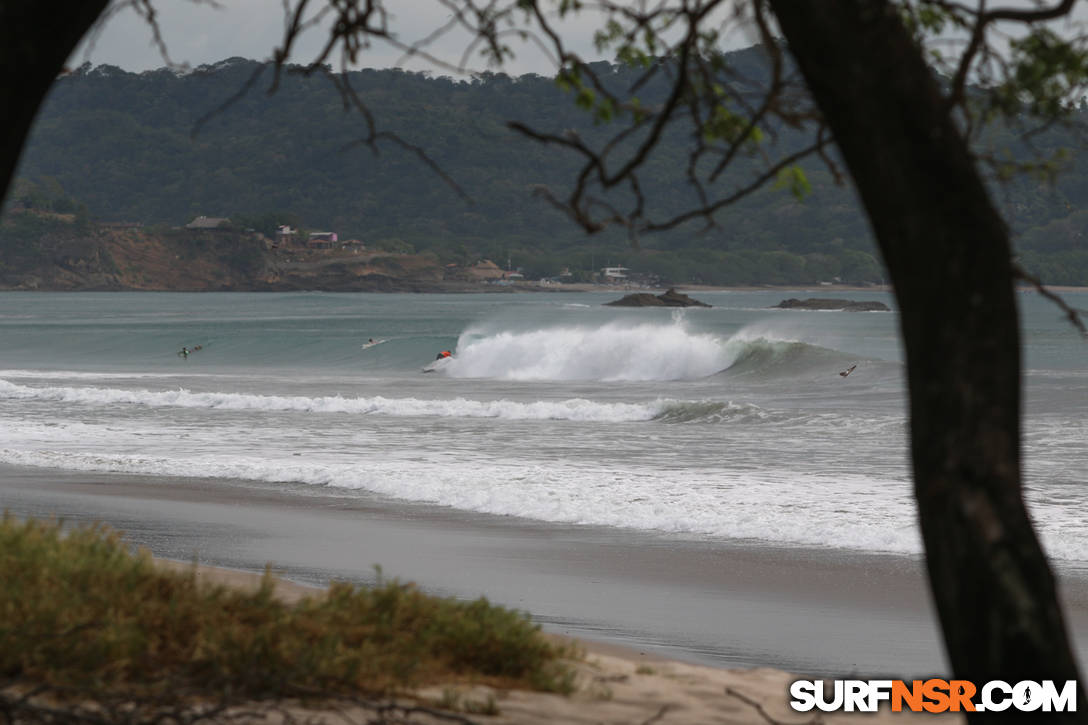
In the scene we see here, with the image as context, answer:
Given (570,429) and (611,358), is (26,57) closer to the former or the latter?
(570,429)

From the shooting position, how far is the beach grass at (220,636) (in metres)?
4.89

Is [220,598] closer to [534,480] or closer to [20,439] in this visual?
[534,480]

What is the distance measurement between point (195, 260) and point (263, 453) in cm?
18733

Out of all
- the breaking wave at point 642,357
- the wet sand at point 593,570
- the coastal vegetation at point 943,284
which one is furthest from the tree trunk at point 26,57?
the breaking wave at point 642,357

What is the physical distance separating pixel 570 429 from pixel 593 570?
43.9 feet

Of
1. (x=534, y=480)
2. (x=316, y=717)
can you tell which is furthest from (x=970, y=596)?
(x=534, y=480)

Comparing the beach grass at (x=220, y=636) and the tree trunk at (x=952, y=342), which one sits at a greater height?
the tree trunk at (x=952, y=342)

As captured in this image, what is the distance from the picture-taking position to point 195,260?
199 meters

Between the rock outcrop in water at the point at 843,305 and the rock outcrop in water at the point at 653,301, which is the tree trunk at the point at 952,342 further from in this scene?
the rock outcrop in water at the point at 843,305

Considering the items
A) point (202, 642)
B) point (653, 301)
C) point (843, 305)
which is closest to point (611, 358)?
point (202, 642)

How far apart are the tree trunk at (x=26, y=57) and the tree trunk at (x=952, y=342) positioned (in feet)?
6.88

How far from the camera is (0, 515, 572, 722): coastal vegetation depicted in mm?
4742

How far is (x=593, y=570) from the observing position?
1032cm

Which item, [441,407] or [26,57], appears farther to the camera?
[441,407]
